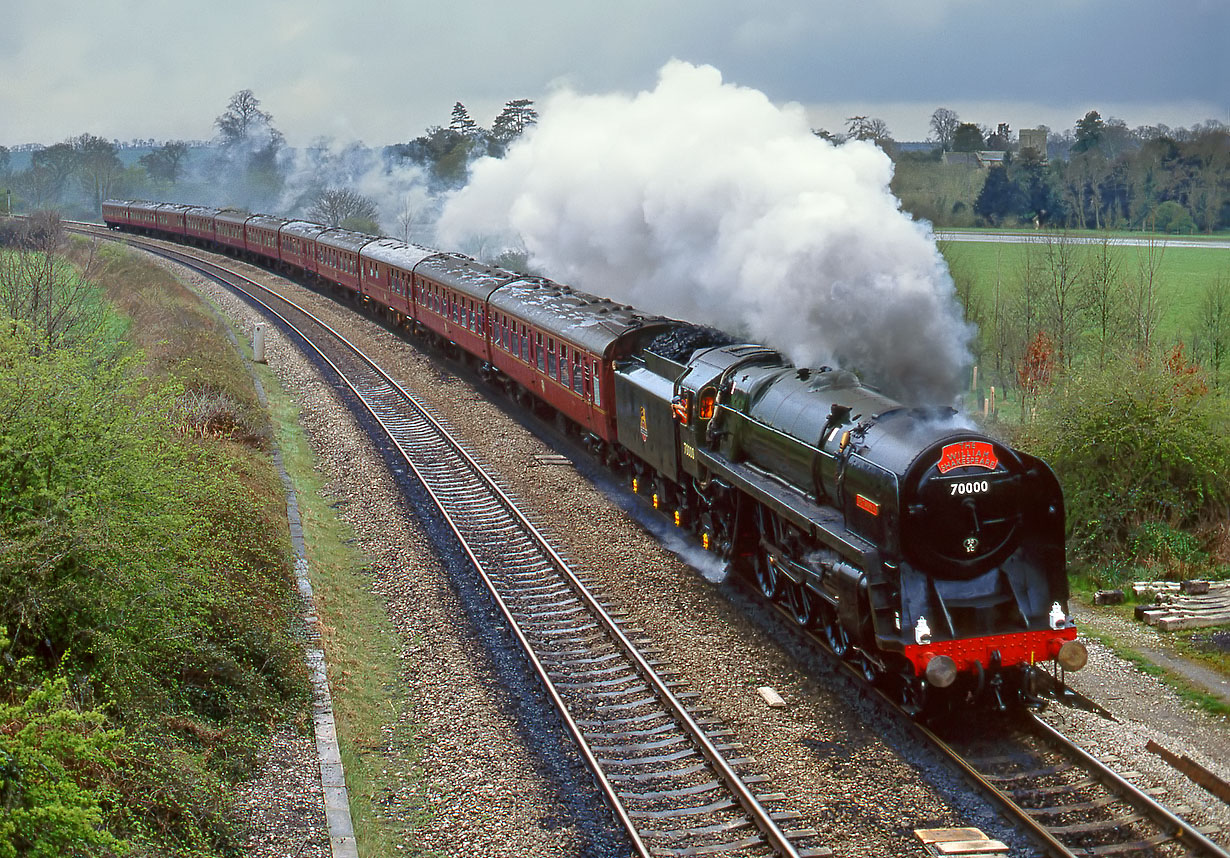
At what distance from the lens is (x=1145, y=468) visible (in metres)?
15.2

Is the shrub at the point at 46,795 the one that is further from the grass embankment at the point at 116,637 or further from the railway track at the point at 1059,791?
the railway track at the point at 1059,791

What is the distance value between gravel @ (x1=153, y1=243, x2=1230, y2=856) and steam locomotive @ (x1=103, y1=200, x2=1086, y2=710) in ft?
1.92

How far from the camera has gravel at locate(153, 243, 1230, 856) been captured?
8.79 meters

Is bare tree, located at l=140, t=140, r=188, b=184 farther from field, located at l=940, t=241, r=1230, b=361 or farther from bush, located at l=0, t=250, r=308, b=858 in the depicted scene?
bush, located at l=0, t=250, r=308, b=858

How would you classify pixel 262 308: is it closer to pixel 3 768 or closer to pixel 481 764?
pixel 481 764

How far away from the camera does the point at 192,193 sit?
105m

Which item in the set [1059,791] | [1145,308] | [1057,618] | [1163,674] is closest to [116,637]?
[1059,791]

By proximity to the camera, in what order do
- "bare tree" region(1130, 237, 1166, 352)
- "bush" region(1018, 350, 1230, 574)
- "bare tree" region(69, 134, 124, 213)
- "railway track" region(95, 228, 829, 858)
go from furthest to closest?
"bare tree" region(69, 134, 124, 213) → "bare tree" region(1130, 237, 1166, 352) → "bush" region(1018, 350, 1230, 574) → "railway track" region(95, 228, 829, 858)

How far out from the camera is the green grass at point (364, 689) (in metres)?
9.08

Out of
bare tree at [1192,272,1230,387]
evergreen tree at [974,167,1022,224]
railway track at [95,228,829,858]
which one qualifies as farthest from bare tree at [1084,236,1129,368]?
evergreen tree at [974,167,1022,224]

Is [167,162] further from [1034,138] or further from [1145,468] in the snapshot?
[1145,468]

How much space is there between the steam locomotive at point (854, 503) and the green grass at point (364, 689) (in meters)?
4.28

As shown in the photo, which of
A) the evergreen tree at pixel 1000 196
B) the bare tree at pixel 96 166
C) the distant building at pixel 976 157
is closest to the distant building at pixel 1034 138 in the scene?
the distant building at pixel 976 157

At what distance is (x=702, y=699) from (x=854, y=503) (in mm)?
2423
